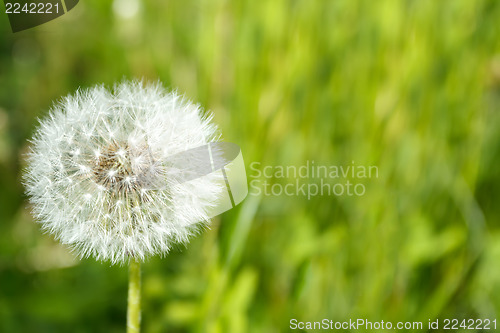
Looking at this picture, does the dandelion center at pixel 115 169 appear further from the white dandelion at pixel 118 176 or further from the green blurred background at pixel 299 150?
the green blurred background at pixel 299 150

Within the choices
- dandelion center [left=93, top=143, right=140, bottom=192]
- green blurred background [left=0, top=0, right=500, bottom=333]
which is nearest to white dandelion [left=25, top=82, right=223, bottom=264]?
dandelion center [left=93, top=143, right=140, bottom=192]

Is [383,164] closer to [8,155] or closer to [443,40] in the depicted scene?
[443,40]

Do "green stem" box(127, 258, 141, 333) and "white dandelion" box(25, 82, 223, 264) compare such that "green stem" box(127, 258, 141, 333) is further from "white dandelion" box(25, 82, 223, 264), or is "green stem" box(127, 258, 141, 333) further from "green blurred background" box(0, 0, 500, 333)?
"green blurred background" box(0, 0, 500, 333)

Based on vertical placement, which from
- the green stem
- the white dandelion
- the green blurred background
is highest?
the white dandelion

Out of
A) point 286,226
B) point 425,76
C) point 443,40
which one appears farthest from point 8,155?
point 443,40

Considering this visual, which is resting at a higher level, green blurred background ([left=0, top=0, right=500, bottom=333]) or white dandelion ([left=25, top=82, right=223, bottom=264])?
white dandelion ([left=25, top=82, right=223, bottom=264])

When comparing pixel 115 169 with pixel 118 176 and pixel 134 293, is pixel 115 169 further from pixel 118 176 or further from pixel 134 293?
pixel 134 293

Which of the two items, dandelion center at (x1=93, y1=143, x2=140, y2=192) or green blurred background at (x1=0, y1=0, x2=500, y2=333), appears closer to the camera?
dandelion center at (x1=93, y1=143, x2=140, y2=192)
